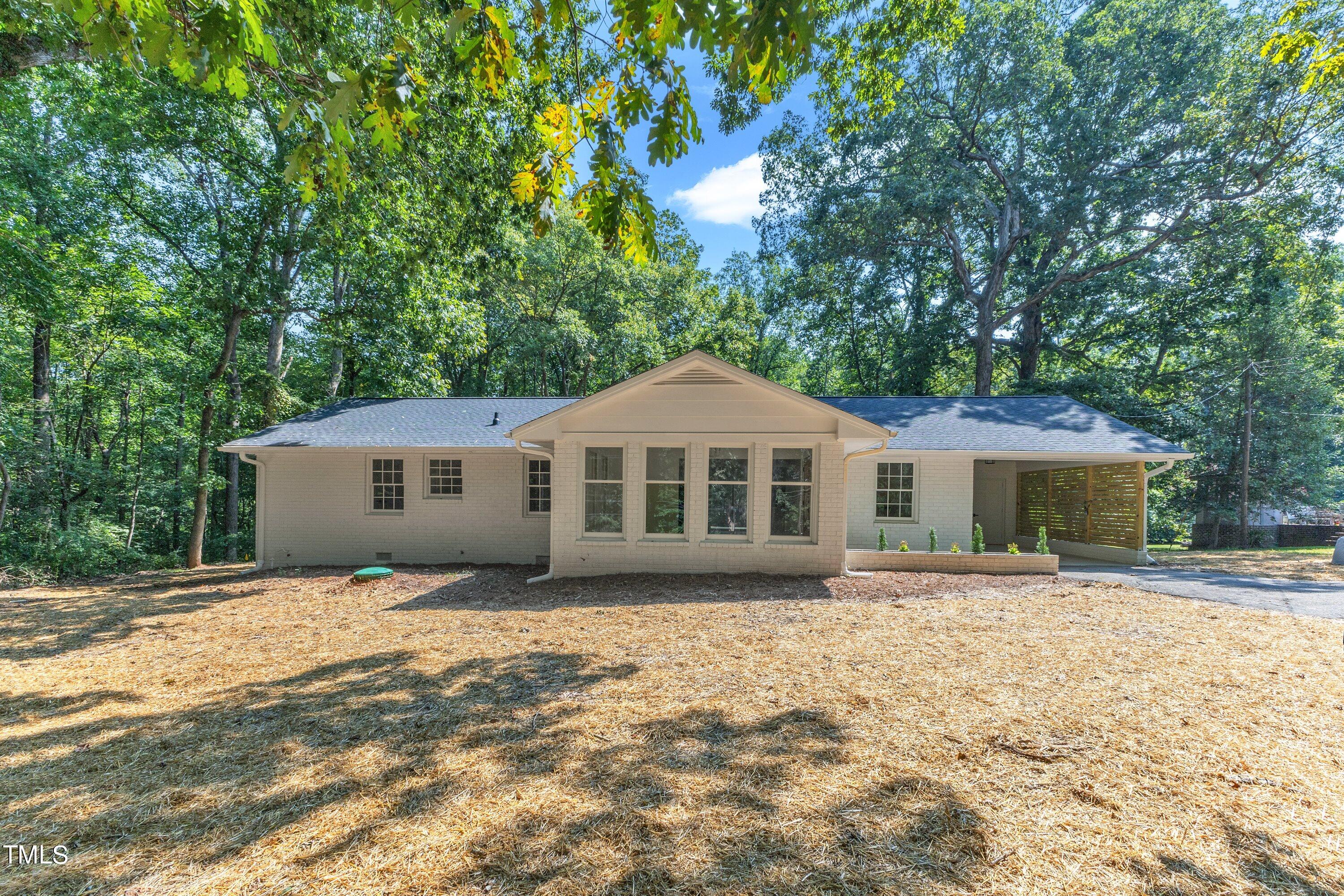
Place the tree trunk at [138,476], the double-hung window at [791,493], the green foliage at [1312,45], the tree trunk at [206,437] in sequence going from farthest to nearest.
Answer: the tree trunk at [138,476], the tree trunk at [206,437], the double-hung window at [791,493], the green foliage at [1312,45]

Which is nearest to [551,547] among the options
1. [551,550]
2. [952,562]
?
[551,550]

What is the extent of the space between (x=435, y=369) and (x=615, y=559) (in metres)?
11.5

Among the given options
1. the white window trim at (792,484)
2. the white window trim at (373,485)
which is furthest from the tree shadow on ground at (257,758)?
the white window trim at (373,485)

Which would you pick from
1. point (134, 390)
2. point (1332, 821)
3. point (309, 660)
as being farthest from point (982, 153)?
point (134, 390)

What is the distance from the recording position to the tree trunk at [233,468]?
1306 cm

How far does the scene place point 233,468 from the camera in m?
17.5

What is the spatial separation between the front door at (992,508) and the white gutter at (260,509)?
17775 mm

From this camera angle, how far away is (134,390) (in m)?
16.1

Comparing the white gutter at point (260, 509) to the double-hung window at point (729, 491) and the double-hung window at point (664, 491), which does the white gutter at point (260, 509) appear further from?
the double-hung window at point (729, 491)

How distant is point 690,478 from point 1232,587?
9.27 meters

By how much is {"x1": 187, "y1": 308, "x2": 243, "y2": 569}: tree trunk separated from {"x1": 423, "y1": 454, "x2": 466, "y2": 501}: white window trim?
563 cm

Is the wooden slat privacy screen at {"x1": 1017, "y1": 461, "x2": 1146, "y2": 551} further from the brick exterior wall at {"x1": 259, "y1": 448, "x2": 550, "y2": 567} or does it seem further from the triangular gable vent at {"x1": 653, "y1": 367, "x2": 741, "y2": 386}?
the brick exterior wall at {"x1": 259, "y1": 448, "x2": 550, "y2": 567}

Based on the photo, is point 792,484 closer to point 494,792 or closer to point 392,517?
point 494,792

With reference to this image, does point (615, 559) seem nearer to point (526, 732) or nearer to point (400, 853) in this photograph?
point (526, 732)
